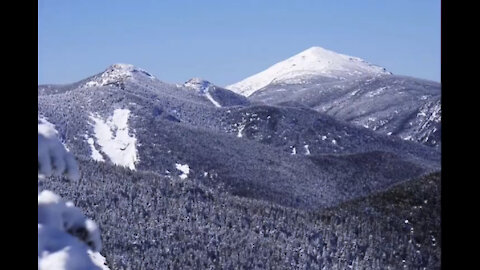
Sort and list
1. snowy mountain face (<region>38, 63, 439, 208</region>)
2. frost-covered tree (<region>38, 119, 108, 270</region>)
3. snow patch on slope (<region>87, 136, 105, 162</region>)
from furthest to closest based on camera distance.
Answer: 1. snowy mountain face (<region>38, 63, 439, 208</region>)
2. snow patch on slope (<region>87, 136, 105, 162</region>)
3. frost-covered tree (<region>38, 119, 108, 270</region>)

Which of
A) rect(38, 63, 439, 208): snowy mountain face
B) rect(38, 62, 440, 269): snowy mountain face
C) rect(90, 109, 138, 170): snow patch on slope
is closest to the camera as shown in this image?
rect(38, 62, 440, 269): snowy mountain face

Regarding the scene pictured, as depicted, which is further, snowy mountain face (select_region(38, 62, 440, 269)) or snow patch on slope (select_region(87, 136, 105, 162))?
snow patch on slope (select_region(87, 136, 105, 162))

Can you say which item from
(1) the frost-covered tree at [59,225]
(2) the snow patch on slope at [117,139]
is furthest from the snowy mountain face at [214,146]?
(1) the frost-covered tree at [59,225]

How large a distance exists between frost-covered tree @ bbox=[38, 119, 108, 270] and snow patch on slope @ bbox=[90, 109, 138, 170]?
84.1m

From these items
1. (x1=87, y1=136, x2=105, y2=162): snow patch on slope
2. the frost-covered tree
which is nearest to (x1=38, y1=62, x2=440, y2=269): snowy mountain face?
(x1=87, y1=136, x2=105, y2=162): snow patch on slope

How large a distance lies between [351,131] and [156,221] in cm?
14079

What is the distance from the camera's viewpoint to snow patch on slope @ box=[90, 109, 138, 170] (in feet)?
315

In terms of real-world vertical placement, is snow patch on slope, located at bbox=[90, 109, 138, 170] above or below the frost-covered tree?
below

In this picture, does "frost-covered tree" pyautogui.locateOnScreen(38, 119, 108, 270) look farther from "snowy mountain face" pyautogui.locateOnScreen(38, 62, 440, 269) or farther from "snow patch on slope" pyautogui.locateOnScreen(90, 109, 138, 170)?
"snow patch on slope" pyautogui.locateOnScreen(90, 109, 138, 170)
